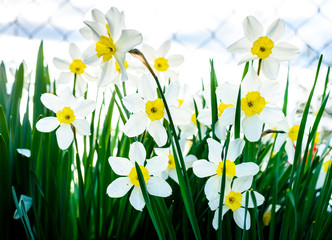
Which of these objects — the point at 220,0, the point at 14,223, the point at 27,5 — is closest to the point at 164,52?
the point at 14,223

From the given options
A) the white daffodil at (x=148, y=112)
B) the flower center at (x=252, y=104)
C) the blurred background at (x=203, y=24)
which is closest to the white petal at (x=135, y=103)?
the white daffodil at (x=148, y=112)

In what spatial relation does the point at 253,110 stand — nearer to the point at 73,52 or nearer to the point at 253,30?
the point at 253,30

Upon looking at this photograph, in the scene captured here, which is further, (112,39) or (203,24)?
(203,24)

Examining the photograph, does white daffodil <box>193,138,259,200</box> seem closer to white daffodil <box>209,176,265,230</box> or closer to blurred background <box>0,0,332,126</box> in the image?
white daffodil <box>209,176,265,230</box>

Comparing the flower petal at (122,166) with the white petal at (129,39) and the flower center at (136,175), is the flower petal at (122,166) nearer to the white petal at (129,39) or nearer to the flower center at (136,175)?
the flower center at (136,175)

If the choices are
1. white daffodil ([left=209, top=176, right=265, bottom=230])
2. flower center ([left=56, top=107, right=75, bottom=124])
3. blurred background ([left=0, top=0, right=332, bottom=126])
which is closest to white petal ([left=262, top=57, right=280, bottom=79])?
white daffodil ([left=209, top=176, right=265, bottom=230])

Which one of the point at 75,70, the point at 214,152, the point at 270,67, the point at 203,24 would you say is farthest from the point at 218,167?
the point at 203,24

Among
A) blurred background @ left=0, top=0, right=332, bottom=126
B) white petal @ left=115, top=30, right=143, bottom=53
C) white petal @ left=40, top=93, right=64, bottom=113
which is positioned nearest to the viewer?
white petal @ left=115, top=30, right=143, bottom=53
